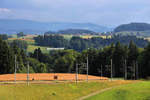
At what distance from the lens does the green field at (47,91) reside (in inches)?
2041

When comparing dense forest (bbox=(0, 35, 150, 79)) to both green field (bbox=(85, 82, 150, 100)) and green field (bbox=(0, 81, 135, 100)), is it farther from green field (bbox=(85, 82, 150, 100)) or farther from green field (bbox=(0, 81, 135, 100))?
green field (bbox=(85, 82, 150, 100))

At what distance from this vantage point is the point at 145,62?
4392 inches

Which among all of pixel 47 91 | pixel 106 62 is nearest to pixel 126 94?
pixel 47 91

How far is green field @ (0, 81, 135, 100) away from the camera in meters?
51.8

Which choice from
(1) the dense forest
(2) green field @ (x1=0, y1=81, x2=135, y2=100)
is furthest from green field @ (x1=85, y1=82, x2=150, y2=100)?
(1) the dense forest

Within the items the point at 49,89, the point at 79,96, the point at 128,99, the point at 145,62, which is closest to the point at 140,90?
the point at 128,99

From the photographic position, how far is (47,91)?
57.3 meters

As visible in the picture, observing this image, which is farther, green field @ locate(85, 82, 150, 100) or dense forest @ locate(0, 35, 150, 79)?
dense forest @ locate(0, 35, 150, 79)

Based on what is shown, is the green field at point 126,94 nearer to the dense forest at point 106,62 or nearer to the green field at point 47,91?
the green field at point 47,91

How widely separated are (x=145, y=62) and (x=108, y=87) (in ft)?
158

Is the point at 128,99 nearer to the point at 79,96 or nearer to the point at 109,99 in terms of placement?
the point at 109,99

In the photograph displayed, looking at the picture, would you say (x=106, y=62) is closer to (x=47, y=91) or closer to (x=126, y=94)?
(x=126, y=94)

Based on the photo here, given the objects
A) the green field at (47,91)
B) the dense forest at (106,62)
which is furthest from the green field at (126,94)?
the dense forest at (106,62)

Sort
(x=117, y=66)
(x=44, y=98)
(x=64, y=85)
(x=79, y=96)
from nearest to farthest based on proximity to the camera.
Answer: (x=44, y=98) → (x=79, y=96) → (x=64, y=85) → (x=117, y=66)
